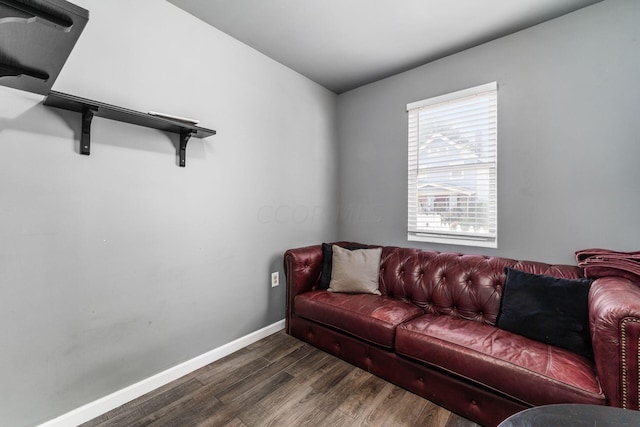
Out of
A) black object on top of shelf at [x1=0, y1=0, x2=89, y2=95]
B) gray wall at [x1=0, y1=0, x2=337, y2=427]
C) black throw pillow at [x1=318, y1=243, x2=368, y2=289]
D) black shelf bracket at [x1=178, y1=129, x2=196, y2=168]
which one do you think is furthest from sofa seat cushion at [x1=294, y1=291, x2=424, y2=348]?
black object on top of shelf at [x1=0, y1=0, x2=89, y2=95]

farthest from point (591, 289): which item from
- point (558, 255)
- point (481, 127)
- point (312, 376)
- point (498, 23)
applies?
point (498, 23)

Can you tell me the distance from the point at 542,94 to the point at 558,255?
3.83 feet

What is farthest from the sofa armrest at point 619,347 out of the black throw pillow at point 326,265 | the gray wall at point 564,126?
the black throw pillow at point 326,265

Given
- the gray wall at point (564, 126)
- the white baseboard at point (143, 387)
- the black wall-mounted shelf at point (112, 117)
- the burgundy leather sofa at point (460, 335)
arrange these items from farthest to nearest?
the gray wall at point (564, 126) → the white baseboard at point (143, 387) → the black wall-mounted shelf at point (112, 117) → the burgundy leather sofa at point (460, 335)

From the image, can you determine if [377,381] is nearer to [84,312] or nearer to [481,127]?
[84,312]

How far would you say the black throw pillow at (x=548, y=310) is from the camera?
144 centimetres

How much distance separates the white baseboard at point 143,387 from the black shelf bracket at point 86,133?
1.37 meters

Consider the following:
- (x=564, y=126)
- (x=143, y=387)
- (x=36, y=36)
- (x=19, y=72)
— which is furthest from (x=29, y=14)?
(x=564, y=126)

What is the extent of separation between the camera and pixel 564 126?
1.85 meters

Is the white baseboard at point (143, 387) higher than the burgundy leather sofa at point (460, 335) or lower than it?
lower

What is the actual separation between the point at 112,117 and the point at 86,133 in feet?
0.52

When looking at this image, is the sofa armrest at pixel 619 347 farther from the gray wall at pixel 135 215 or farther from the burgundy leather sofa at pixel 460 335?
the gray wall at pixel 135 215

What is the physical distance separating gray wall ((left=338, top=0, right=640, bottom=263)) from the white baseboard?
189 centimetres

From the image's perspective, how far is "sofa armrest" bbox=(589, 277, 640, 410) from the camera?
1.04 metres
